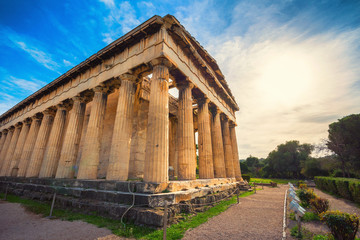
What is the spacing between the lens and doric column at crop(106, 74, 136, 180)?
8.70 metres

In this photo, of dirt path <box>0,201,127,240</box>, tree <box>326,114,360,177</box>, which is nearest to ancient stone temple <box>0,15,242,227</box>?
dirt path <box>0,201,127,240</box>

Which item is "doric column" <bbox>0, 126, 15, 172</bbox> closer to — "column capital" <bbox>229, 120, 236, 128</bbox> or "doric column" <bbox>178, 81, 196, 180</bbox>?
"doric column" <bbox>178, 81, 196, 180</bbox>

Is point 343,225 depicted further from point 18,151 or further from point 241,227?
point 18,151

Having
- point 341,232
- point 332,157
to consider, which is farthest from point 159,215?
point 332,157

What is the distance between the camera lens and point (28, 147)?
17.8m

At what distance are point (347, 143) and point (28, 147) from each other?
1837 inches

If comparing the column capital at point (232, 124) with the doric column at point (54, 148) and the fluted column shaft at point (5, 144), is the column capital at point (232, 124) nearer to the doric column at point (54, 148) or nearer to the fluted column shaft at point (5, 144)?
the doric column at point (54, 148)

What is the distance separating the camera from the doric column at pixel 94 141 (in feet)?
33.4

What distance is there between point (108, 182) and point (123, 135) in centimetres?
265

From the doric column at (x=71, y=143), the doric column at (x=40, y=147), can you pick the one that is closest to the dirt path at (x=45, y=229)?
the doric column at (x=71, y=143)

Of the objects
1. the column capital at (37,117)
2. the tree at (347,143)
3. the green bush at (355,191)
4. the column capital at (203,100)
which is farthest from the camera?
the tree at (347,143)

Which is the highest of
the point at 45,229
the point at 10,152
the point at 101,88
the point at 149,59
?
the point at 149,59

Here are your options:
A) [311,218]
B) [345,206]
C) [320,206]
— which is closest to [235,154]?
[345,206]

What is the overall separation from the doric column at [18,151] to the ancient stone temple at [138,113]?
15cm
